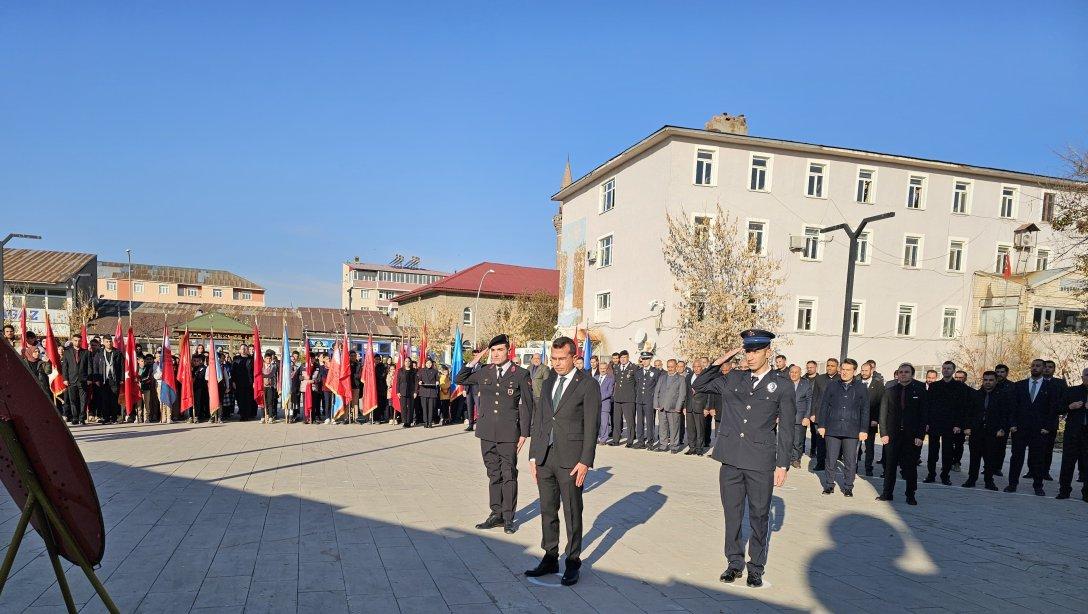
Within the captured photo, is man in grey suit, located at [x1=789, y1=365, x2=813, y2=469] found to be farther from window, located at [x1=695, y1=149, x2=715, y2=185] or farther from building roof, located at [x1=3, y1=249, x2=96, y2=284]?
building roof, located at [x1=3, y1=249, x2=96, y2=284]

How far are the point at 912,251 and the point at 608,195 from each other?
15682mm

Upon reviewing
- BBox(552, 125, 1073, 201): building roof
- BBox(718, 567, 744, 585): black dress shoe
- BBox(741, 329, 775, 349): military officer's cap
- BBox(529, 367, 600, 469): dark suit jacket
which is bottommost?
BBox(718, 567, 744, 585): black dress shoe

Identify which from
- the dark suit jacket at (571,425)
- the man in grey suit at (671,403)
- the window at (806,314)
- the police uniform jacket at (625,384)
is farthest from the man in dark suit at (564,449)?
the window at (806,314)

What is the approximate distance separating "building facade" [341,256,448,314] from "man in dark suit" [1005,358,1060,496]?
100291mm

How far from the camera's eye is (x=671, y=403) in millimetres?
14367

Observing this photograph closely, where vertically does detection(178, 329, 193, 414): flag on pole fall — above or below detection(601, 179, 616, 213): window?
below

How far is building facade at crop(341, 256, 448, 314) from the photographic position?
109125mm

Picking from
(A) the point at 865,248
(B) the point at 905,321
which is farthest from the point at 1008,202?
(A) the point at 865,248

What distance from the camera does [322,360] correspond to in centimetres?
1895

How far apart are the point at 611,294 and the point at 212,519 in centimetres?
2828

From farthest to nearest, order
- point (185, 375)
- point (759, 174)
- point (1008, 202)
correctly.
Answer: point (1008, 202) → point (759, 174) → point (185, 375)

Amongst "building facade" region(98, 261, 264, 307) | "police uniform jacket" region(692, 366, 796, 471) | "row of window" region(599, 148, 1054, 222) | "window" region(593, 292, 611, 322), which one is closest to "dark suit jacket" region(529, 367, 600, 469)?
"police uniform jacket" region(692, 366, 796, 471)

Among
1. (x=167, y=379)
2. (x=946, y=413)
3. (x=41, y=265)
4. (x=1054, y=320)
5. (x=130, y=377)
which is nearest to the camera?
(x=946, y=413)

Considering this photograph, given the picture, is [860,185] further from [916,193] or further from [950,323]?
[950,323]
